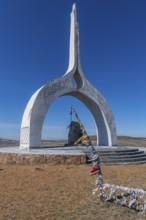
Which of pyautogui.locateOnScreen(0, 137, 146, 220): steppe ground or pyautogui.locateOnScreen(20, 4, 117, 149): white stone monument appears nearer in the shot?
pyautogui.locateOnScreen(0, 137, 146, 220): steppe ground

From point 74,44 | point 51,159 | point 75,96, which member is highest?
point 74,44

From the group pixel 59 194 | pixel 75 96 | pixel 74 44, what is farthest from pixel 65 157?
pixel 74 44

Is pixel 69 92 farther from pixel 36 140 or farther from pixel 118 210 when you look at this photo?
pixel 118 210

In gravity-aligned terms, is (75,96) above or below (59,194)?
above

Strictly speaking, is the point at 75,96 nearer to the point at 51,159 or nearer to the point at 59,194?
the point at 51,159

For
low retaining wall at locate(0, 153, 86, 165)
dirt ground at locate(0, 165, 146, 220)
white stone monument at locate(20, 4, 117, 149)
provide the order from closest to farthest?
dirt ground at locate(0, 165, 146, 220)
low retaining wall at locate(0, 153, 86, 165)
white stone monument at locate(20, 4, 117, 149)

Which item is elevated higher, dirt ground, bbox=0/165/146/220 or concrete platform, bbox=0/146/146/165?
concrete platform, bbox=0/146/146/165

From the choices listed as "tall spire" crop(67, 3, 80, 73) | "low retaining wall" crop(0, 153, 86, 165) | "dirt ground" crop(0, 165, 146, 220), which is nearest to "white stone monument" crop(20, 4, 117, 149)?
"tall spire" crop(67, 3, 80, 73)

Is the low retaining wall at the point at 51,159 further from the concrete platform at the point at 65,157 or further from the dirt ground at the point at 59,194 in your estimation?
the dirt ground at the point at 59,194

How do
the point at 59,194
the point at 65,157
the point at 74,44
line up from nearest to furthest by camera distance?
the point at 59,194
the point at 65,157
the point at 74,44

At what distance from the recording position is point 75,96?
1780cm

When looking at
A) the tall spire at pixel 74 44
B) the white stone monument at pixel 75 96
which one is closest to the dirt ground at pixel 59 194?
the white stone monument at pixel 75 96

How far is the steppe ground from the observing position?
5020 millimetres

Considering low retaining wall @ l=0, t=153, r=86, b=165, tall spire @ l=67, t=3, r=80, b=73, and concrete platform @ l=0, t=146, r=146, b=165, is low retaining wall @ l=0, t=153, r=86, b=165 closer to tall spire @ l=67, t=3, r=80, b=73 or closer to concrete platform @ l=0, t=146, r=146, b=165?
concrete platform @ l=0, t=146, r=146, b=165
